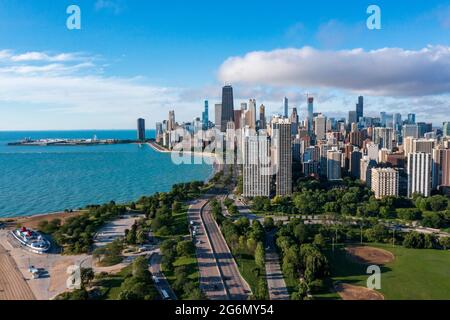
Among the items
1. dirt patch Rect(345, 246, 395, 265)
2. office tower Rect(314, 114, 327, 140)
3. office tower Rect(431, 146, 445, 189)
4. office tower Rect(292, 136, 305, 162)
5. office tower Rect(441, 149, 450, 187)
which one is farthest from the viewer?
office tower Rect(314, 114, 327, 140)

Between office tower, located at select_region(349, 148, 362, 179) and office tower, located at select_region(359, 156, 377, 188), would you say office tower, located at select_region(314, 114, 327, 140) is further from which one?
office tower, located at select_region(359, 156, 377, 188)

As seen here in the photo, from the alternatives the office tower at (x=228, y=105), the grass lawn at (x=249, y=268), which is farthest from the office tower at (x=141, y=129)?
the grass lawn at (x=249, y=268)

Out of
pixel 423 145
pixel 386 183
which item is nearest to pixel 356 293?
pixel 386 183

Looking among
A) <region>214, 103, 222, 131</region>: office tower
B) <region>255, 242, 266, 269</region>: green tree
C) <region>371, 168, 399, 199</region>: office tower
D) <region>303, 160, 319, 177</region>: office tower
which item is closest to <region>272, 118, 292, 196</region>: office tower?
<region>371, 168, 399, 199</region>: office tower

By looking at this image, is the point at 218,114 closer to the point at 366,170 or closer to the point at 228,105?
the point at 228,105
